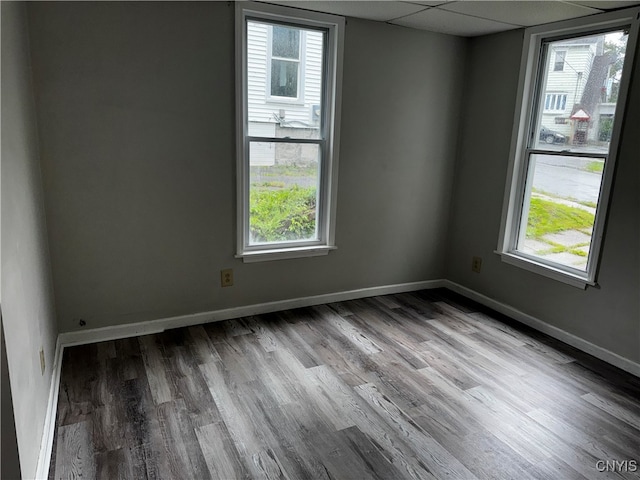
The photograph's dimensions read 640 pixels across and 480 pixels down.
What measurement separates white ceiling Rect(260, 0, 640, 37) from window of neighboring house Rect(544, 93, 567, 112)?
49cm

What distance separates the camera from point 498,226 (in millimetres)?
3584

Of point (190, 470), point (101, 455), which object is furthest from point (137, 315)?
point (190, 470)

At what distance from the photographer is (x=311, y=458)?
194 centimetres

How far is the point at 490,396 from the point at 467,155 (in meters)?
2.13

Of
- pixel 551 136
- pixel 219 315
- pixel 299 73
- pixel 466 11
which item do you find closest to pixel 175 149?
pixel 299 73

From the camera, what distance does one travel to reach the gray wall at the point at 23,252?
1469 mm

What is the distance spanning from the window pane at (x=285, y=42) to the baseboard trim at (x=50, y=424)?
237cm

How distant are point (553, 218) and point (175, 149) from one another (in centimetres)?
267

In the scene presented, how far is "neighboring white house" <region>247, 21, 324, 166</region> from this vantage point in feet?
10.0

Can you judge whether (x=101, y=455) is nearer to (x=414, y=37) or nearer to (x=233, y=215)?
(x=233, y=215)

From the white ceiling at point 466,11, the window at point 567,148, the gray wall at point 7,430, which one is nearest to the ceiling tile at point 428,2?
the white ceiling at point 466,11

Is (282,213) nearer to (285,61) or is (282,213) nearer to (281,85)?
(281,85)

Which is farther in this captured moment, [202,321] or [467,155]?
[467,155]

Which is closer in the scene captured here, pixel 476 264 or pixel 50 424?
pixel 50 424
